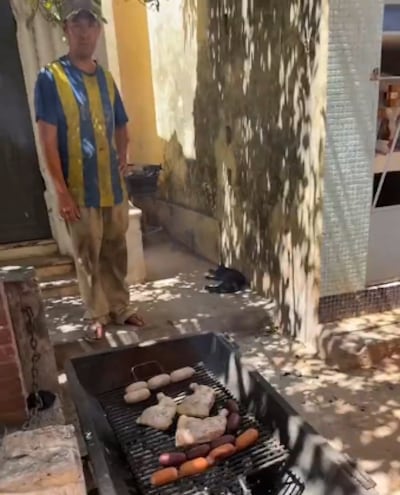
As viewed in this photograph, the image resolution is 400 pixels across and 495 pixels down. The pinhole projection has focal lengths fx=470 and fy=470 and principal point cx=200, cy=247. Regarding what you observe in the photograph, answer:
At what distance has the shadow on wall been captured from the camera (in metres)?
2.96

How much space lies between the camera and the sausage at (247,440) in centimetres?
188

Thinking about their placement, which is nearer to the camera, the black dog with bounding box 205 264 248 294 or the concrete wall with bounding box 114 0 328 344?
the concrete wall with bounding box 114 0 328 344

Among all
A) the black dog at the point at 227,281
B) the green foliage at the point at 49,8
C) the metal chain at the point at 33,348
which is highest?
the green foliage at the point at 49,8

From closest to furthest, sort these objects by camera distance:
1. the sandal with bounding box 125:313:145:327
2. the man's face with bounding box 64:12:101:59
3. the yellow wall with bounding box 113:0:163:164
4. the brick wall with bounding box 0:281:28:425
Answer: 1. the brick wall with bounding box 0:281:28:425
2. the man's face with bounding box 64:12:101:59
3. the sandal with bounding box 125:313:145:327
4. the yellow wall with bounding box 113:0:163:164

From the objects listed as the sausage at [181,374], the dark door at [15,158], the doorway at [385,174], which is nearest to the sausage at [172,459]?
the sausage at [181,374]

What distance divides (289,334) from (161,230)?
2860mm

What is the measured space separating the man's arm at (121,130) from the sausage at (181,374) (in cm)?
138

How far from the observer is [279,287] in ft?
11.7

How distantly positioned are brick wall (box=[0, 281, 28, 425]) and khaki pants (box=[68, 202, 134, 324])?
1260mm

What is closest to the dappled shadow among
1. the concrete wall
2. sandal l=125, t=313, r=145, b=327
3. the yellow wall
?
the concrete wall

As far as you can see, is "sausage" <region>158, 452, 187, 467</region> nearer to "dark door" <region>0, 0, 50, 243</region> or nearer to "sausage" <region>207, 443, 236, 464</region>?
"sausage" <region>207, 443, 236, 464</region>

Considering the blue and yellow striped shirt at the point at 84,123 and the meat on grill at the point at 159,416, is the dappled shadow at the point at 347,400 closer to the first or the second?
the meat on grill at the point at 159,416

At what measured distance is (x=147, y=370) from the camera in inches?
94.1

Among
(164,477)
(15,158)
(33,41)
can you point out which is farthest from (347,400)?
(33,41)
